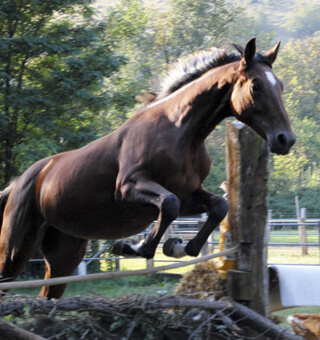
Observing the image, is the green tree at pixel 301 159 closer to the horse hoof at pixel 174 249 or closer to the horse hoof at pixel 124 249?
the horse hoof at pixel 174 249

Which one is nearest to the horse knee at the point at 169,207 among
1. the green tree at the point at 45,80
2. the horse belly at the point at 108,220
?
the horse belly at the point at 108,220

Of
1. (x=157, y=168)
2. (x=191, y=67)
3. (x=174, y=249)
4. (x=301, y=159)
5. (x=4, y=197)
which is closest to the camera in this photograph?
(x=157, y=168)

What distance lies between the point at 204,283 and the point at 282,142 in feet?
4.58

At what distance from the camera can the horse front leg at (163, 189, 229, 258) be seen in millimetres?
4059

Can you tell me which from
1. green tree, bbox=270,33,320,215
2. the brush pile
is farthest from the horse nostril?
green tree, bbox=270,33,320,215

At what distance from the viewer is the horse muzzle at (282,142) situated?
3.54 m

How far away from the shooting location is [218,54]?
4.29 m

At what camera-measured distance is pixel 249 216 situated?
416 cm

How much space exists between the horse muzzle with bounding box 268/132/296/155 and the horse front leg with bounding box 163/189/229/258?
2.34ft

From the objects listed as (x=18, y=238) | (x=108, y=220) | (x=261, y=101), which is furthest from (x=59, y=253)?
(x=261, y=101)

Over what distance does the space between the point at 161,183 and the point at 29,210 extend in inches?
54.7

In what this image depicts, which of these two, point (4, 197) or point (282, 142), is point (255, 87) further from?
point (4, 197)

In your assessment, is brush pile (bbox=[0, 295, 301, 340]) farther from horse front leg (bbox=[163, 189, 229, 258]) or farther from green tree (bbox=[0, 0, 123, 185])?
green tree (bbox=[0, 0, 123, 185])

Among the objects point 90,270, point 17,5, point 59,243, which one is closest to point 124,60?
point 17,5
